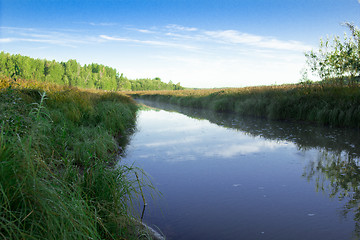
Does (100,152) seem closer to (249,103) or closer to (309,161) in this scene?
(309,161)

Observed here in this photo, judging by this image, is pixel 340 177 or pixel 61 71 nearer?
pixel 340 177

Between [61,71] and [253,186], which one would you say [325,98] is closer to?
[253,186]

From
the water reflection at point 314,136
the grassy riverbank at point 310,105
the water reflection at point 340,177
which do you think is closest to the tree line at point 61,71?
the grassy riverbank at point 310,105

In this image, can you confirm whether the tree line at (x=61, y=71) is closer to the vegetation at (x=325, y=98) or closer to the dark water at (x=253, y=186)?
the vegetation at (x=325, y=98)

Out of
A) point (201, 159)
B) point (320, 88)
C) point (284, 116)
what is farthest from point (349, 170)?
point (320, 88)

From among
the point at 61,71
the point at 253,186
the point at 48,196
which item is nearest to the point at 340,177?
the point at 253,186

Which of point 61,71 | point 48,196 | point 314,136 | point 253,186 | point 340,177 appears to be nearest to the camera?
point 48,196

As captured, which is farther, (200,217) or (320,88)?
(320,88)

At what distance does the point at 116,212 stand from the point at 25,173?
0.89m

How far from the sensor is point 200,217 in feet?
8.79

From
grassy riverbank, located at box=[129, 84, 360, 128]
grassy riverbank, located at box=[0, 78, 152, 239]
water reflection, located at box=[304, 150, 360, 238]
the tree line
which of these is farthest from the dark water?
the tree line

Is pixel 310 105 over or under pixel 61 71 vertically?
under

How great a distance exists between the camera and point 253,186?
3.56 metres

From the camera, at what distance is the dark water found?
2486mm
